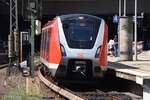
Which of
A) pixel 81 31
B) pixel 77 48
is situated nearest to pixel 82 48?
pixel 77 48

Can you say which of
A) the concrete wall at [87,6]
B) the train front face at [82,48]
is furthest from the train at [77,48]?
the concrete wall at [87,6]

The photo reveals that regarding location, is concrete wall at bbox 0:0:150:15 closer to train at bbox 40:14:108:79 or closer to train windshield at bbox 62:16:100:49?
train windshield at bbox 62:16:100:49

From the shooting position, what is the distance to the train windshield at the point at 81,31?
20328mm

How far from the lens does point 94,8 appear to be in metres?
66.2

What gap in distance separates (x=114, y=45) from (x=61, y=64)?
2681cm

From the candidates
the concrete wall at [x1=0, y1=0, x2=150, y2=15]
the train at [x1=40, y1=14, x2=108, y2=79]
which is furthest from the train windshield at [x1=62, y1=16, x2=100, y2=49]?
the concrete wall at [x1=0, y1=0, x2=150, y2=15]

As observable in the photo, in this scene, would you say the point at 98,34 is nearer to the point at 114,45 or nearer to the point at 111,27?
the point at 114,45

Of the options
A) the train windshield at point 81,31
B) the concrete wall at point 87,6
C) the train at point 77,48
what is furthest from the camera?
the concrete wall at point 87,6

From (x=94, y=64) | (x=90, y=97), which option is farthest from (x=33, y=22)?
(x=94, y=64)

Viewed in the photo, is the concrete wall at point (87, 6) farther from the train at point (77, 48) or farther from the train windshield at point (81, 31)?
the train at point (77, 48)

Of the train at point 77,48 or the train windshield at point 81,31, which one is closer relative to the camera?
the train at point 77,48

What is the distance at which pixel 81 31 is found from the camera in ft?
67.6

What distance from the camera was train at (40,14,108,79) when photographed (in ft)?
66.2

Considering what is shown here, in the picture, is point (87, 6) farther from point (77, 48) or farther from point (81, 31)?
point (77, 48)
